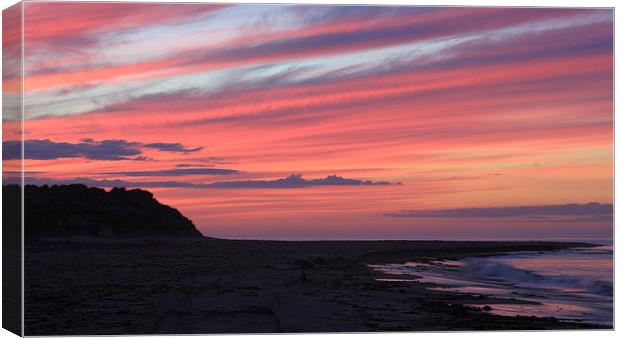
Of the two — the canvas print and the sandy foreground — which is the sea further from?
the sandy foreground

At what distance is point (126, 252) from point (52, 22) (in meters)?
14.4

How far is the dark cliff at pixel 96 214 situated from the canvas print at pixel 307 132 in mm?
259

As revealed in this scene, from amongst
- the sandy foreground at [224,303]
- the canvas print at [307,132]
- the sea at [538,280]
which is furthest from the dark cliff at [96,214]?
the sea at [538,280]

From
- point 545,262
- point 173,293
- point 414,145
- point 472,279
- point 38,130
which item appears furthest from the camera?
point 545,262

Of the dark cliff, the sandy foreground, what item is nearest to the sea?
the sandy foreground

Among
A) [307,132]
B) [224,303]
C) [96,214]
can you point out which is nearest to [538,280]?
[307,132]

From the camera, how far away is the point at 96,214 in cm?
3127

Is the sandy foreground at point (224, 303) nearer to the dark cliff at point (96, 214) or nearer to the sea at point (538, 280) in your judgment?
the sea at point (538, 280)

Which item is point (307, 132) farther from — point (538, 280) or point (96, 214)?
point (96, 214)

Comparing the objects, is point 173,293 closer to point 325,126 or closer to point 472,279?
point 325,126

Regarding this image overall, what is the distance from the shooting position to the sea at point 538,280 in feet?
55.0

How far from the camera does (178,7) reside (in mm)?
14992

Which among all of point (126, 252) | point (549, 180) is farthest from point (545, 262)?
point (549, 180)

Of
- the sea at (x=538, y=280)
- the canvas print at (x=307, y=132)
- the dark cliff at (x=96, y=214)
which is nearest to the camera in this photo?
the canvas print at (x=307, y=132)
